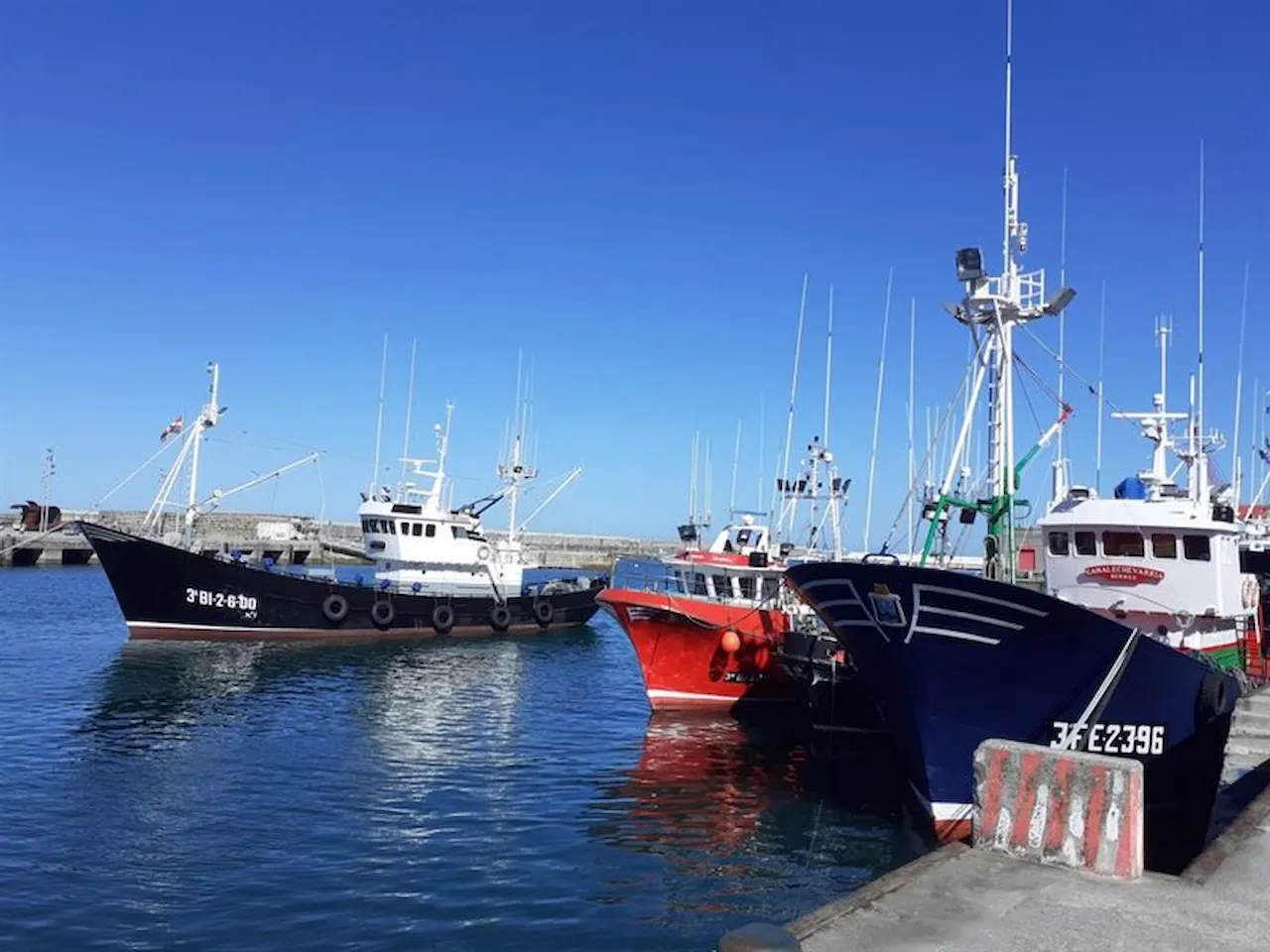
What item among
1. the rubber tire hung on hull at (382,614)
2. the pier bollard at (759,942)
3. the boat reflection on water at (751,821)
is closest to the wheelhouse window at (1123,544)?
the boat reflection on water at (751,821)

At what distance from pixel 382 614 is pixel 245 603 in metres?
4.86

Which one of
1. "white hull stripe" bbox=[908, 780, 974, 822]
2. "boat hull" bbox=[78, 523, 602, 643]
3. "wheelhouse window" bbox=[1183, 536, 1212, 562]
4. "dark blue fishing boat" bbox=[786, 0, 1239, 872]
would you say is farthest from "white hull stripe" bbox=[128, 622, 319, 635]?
"wheelhouse window" bbox=[1183, 536, 1212, 562]

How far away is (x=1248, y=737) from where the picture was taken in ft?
48.2

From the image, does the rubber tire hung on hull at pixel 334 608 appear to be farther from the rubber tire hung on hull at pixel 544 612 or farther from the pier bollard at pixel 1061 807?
the pier bollard at pixel 1061 807

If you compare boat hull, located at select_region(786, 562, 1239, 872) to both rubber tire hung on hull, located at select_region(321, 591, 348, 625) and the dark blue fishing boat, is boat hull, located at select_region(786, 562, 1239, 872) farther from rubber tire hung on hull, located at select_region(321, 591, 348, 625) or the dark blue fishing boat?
rubber tire hung on hull, located at select_region(321, 591, 348, 625)

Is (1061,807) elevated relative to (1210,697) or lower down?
lower down

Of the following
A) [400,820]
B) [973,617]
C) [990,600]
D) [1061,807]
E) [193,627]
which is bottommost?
[400,820]

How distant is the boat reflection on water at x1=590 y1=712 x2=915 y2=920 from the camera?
11.2 meters

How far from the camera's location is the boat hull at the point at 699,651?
72.0 feet

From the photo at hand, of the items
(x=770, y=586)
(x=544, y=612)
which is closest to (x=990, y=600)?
(x=770, y=586)

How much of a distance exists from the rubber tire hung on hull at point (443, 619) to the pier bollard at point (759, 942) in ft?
111

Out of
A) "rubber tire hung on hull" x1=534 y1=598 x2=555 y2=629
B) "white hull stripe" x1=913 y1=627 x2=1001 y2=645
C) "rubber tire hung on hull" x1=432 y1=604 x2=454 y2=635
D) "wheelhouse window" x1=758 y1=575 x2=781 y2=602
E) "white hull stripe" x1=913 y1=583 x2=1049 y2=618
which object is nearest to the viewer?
"white hull stripe" x1=913 y1=583 x2=1049 y2=618

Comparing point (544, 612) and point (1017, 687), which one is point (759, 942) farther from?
point (544, 612)

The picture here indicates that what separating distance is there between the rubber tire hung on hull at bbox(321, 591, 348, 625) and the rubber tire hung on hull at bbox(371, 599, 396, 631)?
107cm
